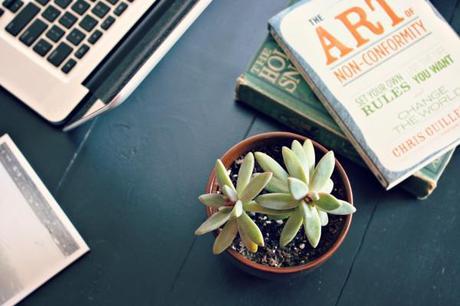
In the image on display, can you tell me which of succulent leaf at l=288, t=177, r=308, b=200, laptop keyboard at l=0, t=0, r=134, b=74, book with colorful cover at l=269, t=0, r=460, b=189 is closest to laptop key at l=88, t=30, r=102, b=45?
laptop keyboard at l=0, t=0, r=134, b=74

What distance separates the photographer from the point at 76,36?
68cm

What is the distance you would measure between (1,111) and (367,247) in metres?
0.51

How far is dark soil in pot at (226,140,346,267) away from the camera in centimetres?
61

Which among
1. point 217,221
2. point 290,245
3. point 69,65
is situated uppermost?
point 69,65

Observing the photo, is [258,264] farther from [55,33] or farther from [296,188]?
[55,33]

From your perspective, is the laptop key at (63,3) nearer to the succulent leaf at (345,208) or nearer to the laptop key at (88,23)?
the laptop key at (88,23)

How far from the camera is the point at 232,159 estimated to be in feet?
2.06

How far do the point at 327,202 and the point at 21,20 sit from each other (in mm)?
440

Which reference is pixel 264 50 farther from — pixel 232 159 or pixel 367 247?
pixel 367 247

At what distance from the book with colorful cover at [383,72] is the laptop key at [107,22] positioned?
0.20m

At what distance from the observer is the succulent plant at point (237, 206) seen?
526 mm

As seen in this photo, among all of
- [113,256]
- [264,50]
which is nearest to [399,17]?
[264,50]

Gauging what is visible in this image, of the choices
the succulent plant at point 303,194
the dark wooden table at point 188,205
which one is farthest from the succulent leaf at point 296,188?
the dark wooden table at point 188,205

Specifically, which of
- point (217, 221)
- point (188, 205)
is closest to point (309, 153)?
point (217, 221)
